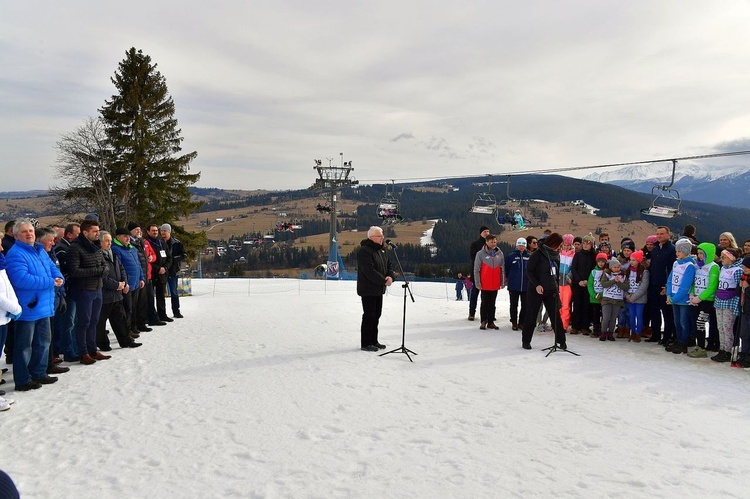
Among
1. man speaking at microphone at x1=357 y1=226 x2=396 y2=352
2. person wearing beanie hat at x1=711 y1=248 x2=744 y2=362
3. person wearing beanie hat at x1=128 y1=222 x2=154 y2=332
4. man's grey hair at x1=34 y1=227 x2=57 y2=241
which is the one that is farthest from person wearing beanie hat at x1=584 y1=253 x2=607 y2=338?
man's grey hair at x1=34 y1=227 x2=57 y2=241

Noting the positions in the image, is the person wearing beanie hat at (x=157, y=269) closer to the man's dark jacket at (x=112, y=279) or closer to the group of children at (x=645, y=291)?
the man's dark jacket at (x=112, y=279)

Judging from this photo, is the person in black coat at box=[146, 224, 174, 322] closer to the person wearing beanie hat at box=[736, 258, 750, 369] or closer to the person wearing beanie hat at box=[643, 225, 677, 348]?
the person wearing beanie hat at box=[643, 225, 677, 348]

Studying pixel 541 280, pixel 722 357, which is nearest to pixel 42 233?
pixel 541 280

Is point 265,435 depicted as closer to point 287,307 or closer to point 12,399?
point 12,399

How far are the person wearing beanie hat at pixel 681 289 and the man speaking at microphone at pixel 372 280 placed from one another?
4.37m

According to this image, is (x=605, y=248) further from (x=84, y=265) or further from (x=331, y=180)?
(x=331, y=180)

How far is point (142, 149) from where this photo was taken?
23172mm

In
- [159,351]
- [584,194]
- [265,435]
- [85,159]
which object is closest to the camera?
[265,435]

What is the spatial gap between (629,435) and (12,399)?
5.91 meters

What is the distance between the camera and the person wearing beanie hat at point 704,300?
643 centimetres

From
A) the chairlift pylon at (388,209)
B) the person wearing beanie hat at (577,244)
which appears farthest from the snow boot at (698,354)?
the chairlift pylon at (388,209)

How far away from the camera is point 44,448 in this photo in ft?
11.5

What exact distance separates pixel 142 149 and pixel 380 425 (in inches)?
937

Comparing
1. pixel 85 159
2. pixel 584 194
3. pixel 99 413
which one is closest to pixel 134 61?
pixel 85 159
